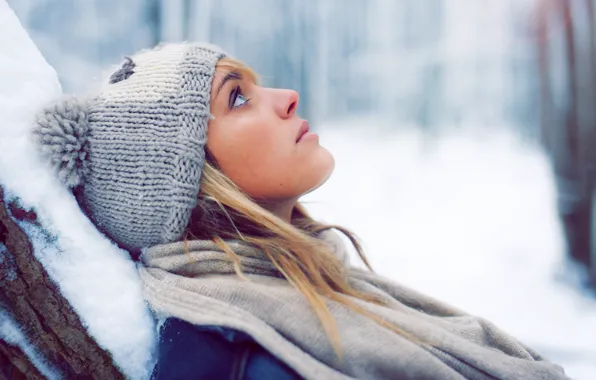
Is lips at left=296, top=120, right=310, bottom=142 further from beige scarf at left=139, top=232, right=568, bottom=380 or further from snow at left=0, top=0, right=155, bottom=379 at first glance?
snow at left=0, top=0, right=155, bottom=379

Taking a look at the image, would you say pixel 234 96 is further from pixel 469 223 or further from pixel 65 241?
pixel 469 223

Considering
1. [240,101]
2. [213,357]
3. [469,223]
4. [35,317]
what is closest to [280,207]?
[240,101]

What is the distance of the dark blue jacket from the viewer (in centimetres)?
56

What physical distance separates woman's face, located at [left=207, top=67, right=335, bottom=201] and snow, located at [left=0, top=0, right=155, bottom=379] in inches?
9.2

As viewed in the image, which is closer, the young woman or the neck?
the young woman

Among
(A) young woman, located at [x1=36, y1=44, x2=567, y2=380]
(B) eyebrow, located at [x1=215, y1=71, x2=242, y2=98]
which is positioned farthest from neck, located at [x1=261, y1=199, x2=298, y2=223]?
(B) eyebrow, located at [x1=215, y1=71, x2=242, y2=98]

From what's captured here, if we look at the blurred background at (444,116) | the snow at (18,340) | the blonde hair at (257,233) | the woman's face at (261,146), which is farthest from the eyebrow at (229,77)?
the blurred background at (444,116)

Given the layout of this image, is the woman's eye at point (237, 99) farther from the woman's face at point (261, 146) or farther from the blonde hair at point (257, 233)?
the blonde hair at point (257, 233)

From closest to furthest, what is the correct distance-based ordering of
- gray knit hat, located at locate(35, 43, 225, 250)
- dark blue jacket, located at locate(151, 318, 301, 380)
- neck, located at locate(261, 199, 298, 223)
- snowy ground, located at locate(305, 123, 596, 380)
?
dark blue jacket, located at locate(151, 318, 301, 380) → gray knit hat, located at locate(35, 43, 225, 250) → neck, located at locate(261, 199, 298, 223) → snowy ground, located at locate(305, 123, 596, 380)

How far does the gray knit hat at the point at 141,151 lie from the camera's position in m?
0.68

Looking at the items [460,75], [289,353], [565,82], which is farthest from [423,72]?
[289,353]

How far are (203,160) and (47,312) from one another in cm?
30

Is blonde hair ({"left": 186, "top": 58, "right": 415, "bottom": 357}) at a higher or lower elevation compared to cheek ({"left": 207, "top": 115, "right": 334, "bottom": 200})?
lower

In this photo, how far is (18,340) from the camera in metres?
0.58
